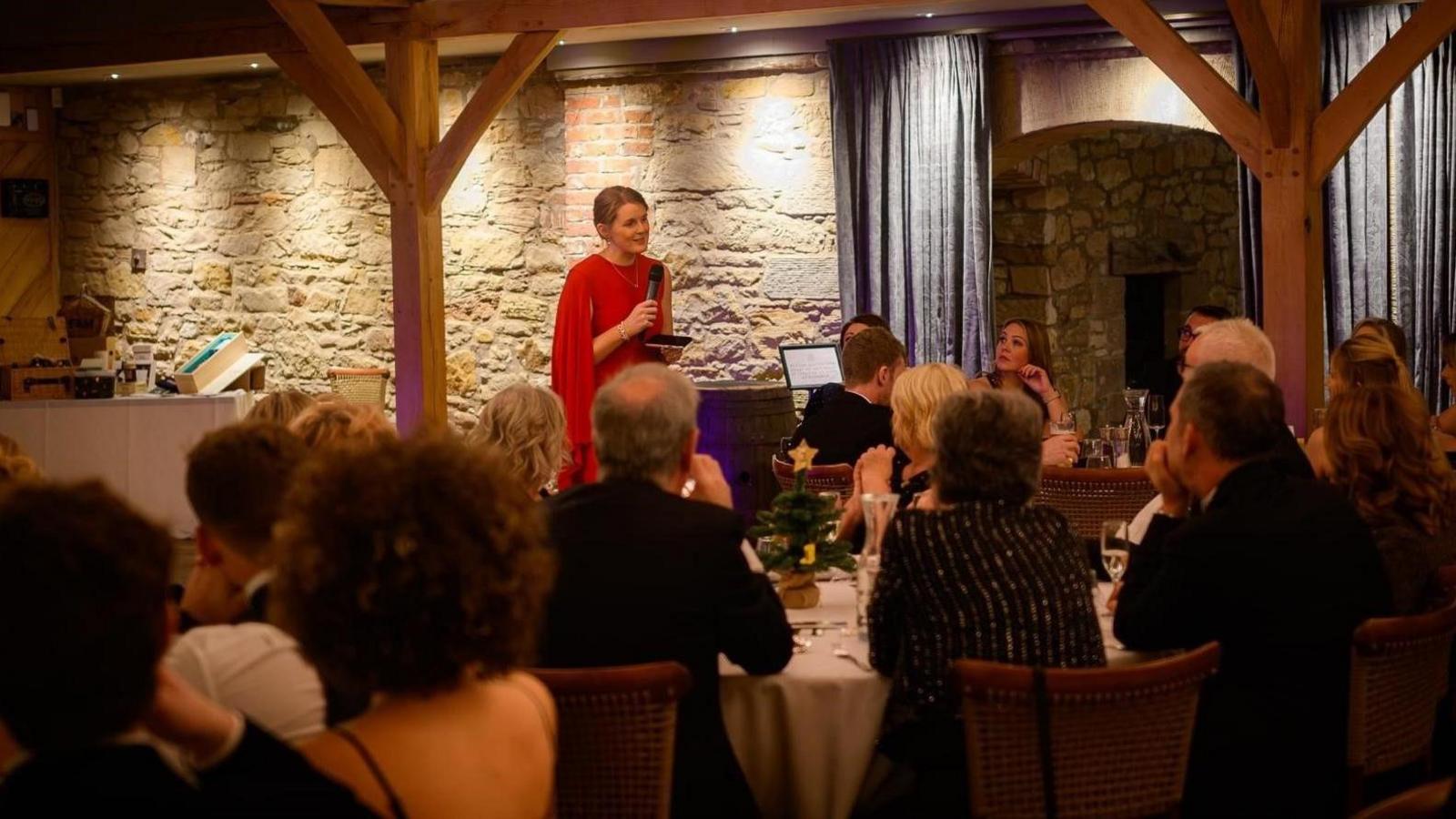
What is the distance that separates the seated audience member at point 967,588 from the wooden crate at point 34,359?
7309 mm

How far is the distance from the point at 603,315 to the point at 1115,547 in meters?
3.94

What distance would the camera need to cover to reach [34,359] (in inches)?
358

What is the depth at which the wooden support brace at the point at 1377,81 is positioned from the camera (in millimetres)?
6516

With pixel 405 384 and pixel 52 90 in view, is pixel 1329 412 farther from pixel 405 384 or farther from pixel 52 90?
pixel 52 90

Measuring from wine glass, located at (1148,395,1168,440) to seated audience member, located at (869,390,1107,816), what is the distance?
2975 mm

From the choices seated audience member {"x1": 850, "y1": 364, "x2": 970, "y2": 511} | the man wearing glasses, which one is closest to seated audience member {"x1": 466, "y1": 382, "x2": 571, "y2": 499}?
seated audience member {"x1": 850, "y1": 364, "x2": 970, "y2": 511}

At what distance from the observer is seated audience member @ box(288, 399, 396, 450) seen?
3373 mm

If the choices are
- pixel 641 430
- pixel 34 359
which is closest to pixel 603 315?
pixel 34 359

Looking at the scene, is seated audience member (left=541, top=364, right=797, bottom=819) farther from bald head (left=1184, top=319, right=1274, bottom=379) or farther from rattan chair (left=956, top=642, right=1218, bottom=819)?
bald head (left=1184, top=319, right=1274, bottom=379)

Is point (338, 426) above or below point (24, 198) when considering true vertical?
below

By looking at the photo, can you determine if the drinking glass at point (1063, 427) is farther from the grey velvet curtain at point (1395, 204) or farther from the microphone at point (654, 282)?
the grey velvet curtain at point (1395, 204)

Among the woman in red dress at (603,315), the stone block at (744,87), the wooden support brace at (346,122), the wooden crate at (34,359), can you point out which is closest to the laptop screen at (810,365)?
the woman in red dress at (603,315)

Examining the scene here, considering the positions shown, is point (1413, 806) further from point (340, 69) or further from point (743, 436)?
point (340, 69)

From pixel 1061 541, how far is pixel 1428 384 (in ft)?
19.7
